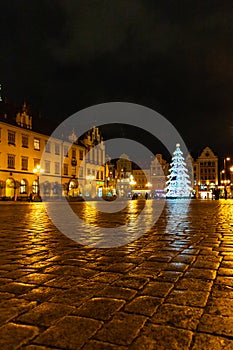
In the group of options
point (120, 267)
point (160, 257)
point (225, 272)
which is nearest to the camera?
point (225, 272)

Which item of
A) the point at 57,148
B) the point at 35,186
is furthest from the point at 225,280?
the point at 57,148

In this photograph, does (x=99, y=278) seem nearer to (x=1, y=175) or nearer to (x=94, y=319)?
(x=94, y=319)

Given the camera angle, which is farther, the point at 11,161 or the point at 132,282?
the point at 11,161

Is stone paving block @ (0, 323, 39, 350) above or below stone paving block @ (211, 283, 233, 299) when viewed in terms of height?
above

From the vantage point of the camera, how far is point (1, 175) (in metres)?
36.8

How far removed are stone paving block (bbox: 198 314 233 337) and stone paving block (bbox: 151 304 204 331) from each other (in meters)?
0.05

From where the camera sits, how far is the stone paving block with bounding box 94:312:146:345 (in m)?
2.09

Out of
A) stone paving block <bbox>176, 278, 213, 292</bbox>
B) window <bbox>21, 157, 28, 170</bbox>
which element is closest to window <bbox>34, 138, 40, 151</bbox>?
window <bbox>21, 157, 28, 170</bbox>

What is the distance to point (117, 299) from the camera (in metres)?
2.88

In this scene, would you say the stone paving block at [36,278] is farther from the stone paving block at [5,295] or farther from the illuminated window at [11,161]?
the illuminated window at [11,161]

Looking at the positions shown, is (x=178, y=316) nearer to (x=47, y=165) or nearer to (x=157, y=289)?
(x=157, y=289)

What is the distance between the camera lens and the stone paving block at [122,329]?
82.4 inches

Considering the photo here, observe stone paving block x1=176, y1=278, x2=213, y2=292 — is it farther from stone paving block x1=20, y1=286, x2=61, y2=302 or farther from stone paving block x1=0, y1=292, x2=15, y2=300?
stone paving block x1=0, y1=292, x2=15, y2=300

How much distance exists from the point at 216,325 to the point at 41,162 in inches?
1699
